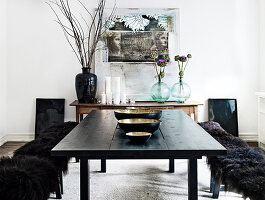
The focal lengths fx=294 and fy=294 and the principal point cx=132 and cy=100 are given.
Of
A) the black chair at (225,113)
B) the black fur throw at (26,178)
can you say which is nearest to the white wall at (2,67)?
the black fur throw at (26,178)

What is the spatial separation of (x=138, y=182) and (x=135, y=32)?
2.22 m

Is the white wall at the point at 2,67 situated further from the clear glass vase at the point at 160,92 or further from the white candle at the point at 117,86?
the clear glass vase at the point at 160,92

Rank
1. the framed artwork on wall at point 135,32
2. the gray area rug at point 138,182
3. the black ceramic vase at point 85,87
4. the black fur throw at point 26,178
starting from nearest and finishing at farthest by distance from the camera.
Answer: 1. the black fur throw at point 26,178
2. the gray area rug at point 138,182
3. the black ceramic vase at point 85,87
4. the framed artwork on wall at point 135,32

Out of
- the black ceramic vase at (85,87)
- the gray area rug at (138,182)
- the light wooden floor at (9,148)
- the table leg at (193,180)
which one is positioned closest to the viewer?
the table leg at (193,180)

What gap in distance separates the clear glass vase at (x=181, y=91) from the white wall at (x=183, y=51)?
0.35 meters

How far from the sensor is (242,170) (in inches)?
66.4

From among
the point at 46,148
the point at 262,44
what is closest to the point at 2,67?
the point at 46,148

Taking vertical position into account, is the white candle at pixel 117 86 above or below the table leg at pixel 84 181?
above

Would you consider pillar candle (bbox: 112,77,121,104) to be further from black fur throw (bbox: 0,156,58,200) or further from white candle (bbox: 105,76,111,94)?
black fur throw (bbox: 0,156,58,200)

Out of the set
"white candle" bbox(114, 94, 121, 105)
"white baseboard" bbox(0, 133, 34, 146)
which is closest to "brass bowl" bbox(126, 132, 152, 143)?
"white candle" bbox(114, 94, 121, 105)

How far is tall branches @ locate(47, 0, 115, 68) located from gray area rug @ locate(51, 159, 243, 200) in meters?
1.66

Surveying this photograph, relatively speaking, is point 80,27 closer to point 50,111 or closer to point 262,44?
point 50,111

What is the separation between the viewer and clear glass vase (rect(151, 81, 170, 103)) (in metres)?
3.77

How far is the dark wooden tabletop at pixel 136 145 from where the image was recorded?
1.41 meters
